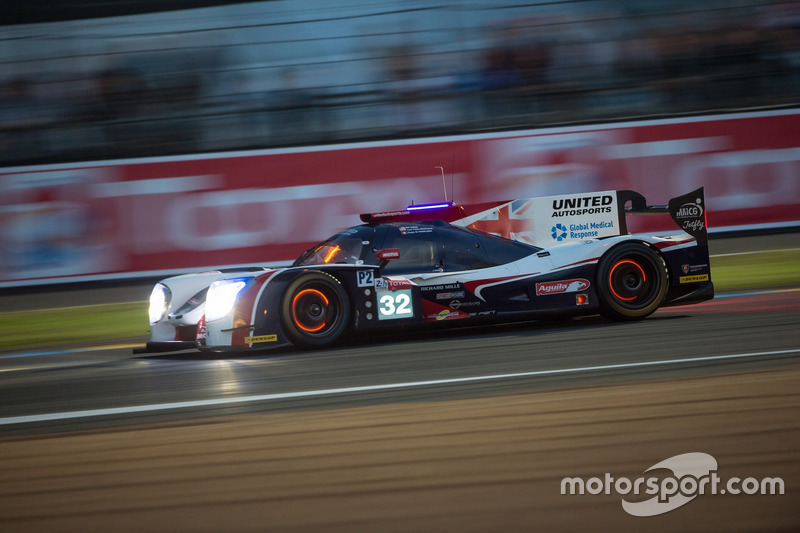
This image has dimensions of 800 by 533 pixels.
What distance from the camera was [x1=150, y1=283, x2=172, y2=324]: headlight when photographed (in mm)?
7340

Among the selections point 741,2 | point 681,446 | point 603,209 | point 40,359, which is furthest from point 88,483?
point 741,2

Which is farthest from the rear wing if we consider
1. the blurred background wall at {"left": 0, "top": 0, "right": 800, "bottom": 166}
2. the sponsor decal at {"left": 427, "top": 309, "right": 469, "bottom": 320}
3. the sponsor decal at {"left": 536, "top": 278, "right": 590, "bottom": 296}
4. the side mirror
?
the blurred background wall at {"left": 0, "top": 0, "right": 800, "bottom": 166}

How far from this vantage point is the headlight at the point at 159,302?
7340 mm

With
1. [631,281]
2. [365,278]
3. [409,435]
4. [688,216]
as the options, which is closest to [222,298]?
[365,278]

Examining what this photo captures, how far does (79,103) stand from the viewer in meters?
13.7

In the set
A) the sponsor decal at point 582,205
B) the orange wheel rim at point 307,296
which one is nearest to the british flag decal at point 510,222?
the sponsor decal at point 582,205

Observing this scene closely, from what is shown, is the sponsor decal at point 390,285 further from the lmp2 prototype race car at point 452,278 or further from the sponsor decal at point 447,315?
the sponsor decal at point 447,315

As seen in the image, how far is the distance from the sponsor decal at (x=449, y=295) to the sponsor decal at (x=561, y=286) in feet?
2.18

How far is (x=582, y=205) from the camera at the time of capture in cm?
770

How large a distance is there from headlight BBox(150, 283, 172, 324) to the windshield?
115 cm

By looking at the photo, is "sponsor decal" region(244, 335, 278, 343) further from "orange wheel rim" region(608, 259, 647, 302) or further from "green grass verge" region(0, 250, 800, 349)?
"orange wheel rim" region(608, 259, 647, 302)

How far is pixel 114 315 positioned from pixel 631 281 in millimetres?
6669

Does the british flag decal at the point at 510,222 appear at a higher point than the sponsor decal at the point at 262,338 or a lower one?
higher

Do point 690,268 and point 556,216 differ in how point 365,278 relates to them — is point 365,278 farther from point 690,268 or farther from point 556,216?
point 690,268
